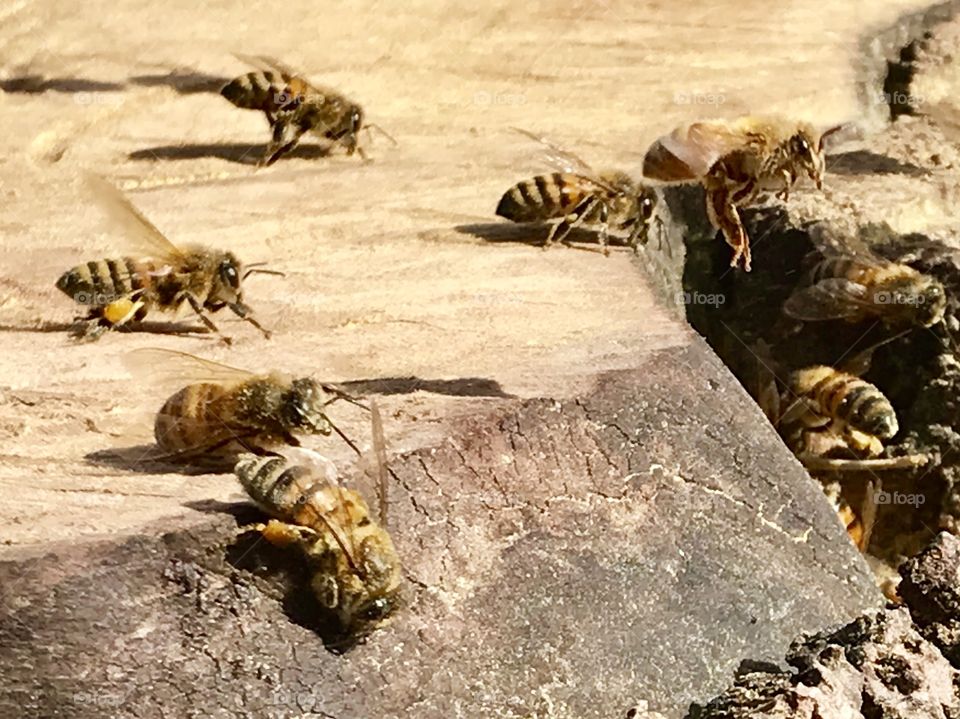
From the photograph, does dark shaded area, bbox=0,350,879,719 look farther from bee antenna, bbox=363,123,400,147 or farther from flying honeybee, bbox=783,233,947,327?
bee antenna, bbox=363,123,400,147

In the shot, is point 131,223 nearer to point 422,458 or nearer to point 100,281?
point 100,281

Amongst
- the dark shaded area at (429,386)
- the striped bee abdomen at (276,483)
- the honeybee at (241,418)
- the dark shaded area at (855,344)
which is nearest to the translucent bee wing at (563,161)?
the dark shaded area at (855,344)

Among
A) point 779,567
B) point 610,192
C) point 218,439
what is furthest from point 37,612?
point 610,192

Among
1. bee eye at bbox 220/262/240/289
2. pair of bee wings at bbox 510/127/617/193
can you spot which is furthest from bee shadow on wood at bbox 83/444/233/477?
pair of bee wings at bbox 510/127/617/193

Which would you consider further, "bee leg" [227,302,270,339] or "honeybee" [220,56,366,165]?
"honeybee" [220,56,366,165]

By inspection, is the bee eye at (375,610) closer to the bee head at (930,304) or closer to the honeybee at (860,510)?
the bee head at (930,304)

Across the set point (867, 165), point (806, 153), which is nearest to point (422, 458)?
point (806, 153)
